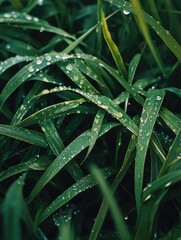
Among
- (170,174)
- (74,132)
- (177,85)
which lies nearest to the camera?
(170,174)

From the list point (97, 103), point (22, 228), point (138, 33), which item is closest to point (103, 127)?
point (97, 103)

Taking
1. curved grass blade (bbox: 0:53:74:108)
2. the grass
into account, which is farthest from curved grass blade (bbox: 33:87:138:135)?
curved grass blade (bbox: 0:53:74:108)

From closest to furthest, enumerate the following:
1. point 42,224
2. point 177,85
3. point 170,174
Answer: point 170,174 → point 42,224 → point 177,85

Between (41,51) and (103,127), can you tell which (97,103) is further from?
(41,51)

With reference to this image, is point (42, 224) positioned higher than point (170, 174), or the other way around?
point (42, 224)

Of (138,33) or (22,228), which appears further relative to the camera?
(138,33)

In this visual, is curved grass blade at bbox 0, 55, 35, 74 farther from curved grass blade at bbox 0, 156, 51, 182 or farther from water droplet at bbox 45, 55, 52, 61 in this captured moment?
curved grass blade at bbox 0, 156, 51, 182

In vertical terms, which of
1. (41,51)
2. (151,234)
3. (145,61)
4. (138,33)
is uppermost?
(41,51)
